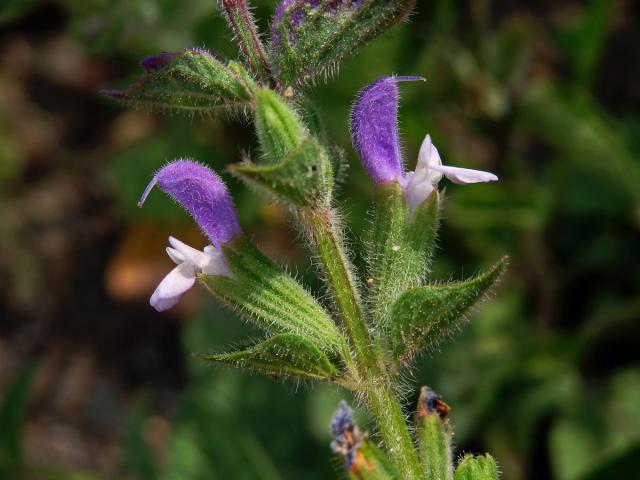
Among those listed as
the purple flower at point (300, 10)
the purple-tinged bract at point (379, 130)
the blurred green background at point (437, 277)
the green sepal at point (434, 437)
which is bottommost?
the blurred green background at point (437, 277)

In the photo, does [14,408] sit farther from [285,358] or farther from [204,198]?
[285,358]

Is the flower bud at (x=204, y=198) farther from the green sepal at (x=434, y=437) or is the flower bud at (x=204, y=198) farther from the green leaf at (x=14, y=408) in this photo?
the green leaf at (x=14, y=408)

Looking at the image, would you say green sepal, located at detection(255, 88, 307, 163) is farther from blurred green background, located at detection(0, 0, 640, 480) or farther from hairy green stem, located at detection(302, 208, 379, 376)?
blurred green background, located at detection(0, 0, 640, 480)

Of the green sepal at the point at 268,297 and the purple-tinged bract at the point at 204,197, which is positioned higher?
the purple-tinged bract at the point at 204,197

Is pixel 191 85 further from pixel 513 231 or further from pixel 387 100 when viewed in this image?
pixel 513 231

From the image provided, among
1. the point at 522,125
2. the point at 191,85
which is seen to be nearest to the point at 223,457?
the point at 522,125

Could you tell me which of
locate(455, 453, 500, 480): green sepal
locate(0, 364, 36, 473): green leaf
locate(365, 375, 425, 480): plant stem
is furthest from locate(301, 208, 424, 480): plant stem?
locate(0, 364, 36, 473): green leaf

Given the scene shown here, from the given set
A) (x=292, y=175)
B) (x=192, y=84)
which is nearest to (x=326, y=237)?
(x=292, y=175)

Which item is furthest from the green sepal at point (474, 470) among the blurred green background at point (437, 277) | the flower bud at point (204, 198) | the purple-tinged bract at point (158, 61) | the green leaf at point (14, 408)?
the green leaf at point (14, 408)
